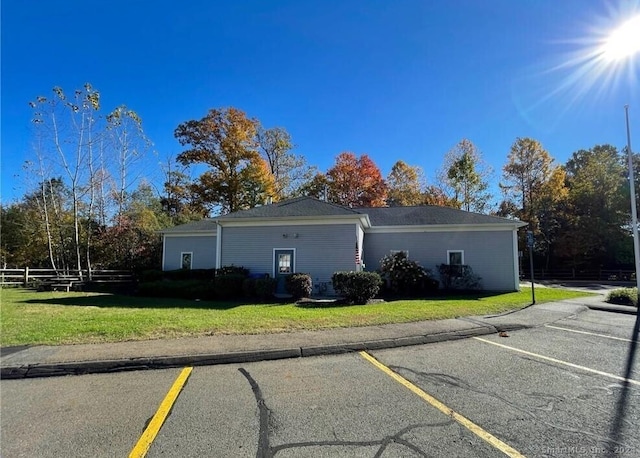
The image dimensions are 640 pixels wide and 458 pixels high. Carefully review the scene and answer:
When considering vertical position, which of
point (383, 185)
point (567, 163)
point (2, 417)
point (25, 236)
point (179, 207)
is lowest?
point (2, 417)

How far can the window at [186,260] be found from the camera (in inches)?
907

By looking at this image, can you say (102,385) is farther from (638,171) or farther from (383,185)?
(638,171)

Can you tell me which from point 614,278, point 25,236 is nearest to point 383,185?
point 614,278

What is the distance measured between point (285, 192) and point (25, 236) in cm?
2319

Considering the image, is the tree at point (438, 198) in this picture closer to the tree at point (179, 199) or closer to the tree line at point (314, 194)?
the tree line at point (314, 194)

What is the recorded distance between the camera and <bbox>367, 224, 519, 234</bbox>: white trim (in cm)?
1821

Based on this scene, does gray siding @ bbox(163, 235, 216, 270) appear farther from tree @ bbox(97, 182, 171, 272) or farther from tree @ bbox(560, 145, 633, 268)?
tree @ bbox(560, 145, 633, 268)

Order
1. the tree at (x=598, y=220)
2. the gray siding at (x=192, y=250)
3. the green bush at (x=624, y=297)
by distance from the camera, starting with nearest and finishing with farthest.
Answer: the green bush at (x=624, y=297) < the gray siding at (x=192, y=250) < the tree at (x=598, y=220)

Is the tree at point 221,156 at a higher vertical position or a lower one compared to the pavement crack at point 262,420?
higher

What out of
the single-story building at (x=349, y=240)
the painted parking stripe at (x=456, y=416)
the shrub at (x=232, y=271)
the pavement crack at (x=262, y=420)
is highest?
the single-story building at (x=349, y=240)

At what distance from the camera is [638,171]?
36.1 m

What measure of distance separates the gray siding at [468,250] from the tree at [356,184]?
17.1 meters

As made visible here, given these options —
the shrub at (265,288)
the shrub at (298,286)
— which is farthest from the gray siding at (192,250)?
the shrub at (298,286)

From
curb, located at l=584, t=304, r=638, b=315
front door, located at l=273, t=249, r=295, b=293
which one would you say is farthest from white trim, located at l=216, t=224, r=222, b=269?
curb, located at l=584, t=304, r=638, b=315
